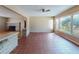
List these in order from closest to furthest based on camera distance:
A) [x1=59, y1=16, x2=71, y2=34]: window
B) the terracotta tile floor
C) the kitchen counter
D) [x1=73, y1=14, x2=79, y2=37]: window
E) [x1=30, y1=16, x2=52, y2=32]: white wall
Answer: the kitchen counter, the terracotta tile floor, [x1=73, y1=14, x2=79, y2=37]: window, [x1=59, y1=16, x2=71, y2=34]: window, [x1=30, y1=16, x2=52, y2=32]: white wall

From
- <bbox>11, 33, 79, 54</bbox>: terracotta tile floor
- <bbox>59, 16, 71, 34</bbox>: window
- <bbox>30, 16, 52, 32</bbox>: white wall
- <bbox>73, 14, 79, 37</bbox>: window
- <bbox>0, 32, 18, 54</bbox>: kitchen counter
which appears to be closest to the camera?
<bbox>0, 32, 18, 54</bbox>: kitchen counter

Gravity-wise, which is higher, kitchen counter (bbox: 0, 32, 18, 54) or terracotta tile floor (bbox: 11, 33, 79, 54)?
kitchen counter (bbox: 0, 32, 18, 54)

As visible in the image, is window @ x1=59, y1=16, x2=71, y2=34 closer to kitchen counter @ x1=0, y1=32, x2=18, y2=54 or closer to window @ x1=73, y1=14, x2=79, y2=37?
window @ x1=73, y1=14, x2=79, y2=37

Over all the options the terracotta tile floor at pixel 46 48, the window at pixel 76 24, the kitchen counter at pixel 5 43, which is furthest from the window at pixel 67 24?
the kitchen counter at pixel 5 43

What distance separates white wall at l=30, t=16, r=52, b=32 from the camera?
535 inches

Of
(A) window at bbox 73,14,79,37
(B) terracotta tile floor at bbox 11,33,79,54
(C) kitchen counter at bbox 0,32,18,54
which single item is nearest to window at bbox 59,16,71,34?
(A) window at bbox 73,14,79,37

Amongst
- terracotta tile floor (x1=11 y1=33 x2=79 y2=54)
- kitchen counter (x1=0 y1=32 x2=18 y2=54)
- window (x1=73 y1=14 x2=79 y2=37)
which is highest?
window (x1=73 y1=14 x2=79 y2=37)

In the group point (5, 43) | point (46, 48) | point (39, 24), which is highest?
point (39, 24)

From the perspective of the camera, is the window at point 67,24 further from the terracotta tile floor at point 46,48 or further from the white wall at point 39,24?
the white wall at point 39,24

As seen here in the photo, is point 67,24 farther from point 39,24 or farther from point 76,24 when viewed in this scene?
point 39,24

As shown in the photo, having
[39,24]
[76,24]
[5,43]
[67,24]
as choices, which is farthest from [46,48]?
[39,24]

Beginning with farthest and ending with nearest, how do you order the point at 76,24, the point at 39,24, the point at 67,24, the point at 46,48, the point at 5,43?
the point at 39,24
the point at 67,24
the point at 76,24
the point at 46,48
the point at 5,43

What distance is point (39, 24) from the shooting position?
1368 cm

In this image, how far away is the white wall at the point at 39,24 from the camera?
44.6 ft
